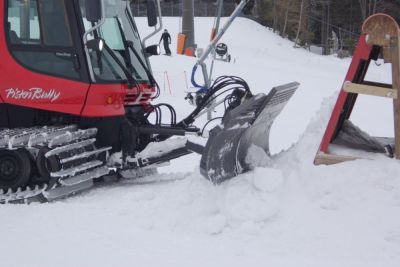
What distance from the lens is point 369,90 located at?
4.90m

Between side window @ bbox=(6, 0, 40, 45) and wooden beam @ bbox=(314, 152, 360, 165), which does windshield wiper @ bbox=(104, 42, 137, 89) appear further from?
wooden beam @ bbox=(314, 152, 360, 165)

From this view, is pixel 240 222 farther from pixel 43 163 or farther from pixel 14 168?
pixel 14 168

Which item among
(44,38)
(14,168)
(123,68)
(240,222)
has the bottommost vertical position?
(14,168)

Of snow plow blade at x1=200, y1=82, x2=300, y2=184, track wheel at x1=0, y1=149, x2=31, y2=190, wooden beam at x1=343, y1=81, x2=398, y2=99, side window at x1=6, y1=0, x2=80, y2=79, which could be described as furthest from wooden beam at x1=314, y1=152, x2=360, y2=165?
track wheel at x1=0, y1=149, x2=31, y2=190

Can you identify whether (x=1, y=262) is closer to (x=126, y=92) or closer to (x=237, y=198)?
(x=237, y=198)

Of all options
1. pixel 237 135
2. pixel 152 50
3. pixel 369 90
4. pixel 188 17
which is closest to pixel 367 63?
pixel 369 90

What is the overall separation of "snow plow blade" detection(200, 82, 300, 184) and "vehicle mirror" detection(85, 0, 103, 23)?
1.69 meters

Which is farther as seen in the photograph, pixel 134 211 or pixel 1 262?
pixel 134 211

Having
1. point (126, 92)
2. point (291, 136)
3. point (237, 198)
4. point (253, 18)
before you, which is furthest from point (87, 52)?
point (253, 18)

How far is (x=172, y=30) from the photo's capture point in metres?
41.2

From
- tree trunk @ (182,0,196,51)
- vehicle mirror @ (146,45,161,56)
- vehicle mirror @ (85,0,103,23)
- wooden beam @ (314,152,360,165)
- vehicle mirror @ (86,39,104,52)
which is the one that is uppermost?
vehicle mirror @ (85,0,103,23)

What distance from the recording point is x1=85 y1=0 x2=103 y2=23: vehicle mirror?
572 cm

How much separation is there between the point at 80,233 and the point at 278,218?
1.59m

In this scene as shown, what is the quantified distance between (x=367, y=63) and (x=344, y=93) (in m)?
0.43
